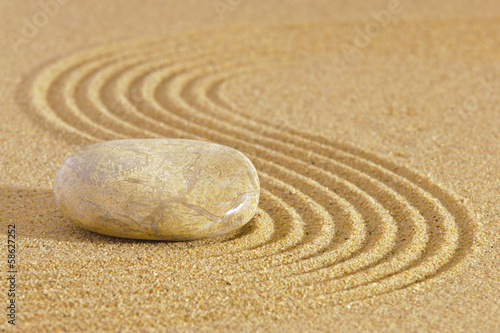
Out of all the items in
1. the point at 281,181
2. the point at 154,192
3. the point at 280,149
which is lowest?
the point at 154,192

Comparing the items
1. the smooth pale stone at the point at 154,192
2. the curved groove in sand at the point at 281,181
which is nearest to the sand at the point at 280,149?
the curved groove in sand at the point at 281,181

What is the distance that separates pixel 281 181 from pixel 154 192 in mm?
1272

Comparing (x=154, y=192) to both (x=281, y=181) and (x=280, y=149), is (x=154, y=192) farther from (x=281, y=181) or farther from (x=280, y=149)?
(x=280, y=149)

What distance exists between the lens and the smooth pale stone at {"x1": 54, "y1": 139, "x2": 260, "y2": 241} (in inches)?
128

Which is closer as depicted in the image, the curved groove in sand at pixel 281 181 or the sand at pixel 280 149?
the sand at pixel 280 149

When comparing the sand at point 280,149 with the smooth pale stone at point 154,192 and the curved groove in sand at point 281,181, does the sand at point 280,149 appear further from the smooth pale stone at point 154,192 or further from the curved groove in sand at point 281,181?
the smooth pale stone at point 154,192

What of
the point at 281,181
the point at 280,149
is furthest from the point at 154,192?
the point at 280,149

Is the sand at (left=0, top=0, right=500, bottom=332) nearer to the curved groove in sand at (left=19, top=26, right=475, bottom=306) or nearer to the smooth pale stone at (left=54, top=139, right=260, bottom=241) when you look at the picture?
the curved groove in sand at (left=19, top=26, right=475, bottom=306)

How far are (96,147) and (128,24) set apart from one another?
169 inches

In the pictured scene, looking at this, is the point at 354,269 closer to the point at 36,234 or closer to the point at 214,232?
the point at 214,232

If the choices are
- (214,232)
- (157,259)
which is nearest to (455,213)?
(214,232)

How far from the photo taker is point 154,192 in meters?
3.27

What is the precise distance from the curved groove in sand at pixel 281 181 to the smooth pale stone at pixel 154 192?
0.70ft

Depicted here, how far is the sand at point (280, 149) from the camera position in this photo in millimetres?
2912
